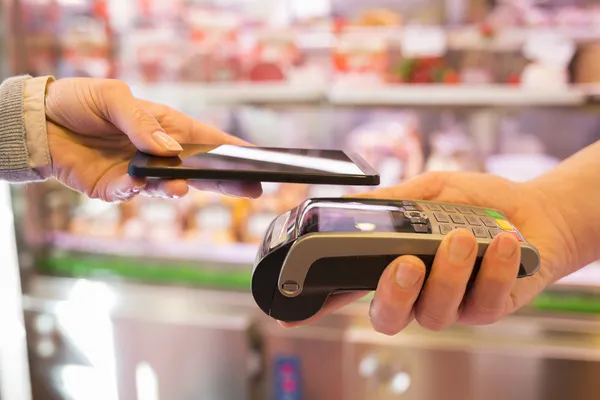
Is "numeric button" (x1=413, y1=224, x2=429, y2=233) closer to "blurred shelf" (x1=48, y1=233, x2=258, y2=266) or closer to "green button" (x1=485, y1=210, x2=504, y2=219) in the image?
"green button" (x1=485, y1=210, x2=504, y2=219)

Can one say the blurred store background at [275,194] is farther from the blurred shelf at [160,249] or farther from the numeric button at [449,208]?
the numeric button at [449,208]

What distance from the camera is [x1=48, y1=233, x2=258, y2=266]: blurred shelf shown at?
181cm

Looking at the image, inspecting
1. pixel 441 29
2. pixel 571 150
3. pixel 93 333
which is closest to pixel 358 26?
pixel 441 29

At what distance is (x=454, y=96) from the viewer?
1.62 metres

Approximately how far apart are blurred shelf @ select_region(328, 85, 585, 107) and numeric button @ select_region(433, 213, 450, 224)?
3.04 ft

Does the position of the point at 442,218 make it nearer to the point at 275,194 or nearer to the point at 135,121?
the point at 135,121

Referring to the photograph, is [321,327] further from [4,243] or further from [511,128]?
[4,243]

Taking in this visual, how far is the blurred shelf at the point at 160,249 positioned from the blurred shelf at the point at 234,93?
50cm

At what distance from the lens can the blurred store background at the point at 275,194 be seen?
5.08 feet

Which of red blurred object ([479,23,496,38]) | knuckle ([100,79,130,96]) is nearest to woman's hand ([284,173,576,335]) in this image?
knuckle ([100,79,130,96])

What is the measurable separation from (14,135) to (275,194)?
44.4 inches

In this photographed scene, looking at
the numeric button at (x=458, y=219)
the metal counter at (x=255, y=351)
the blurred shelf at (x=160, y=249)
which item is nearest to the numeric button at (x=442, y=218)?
the numeric button at (x=458, y=219)

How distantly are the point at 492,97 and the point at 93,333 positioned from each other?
1487 mm

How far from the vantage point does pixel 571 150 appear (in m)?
1.80
